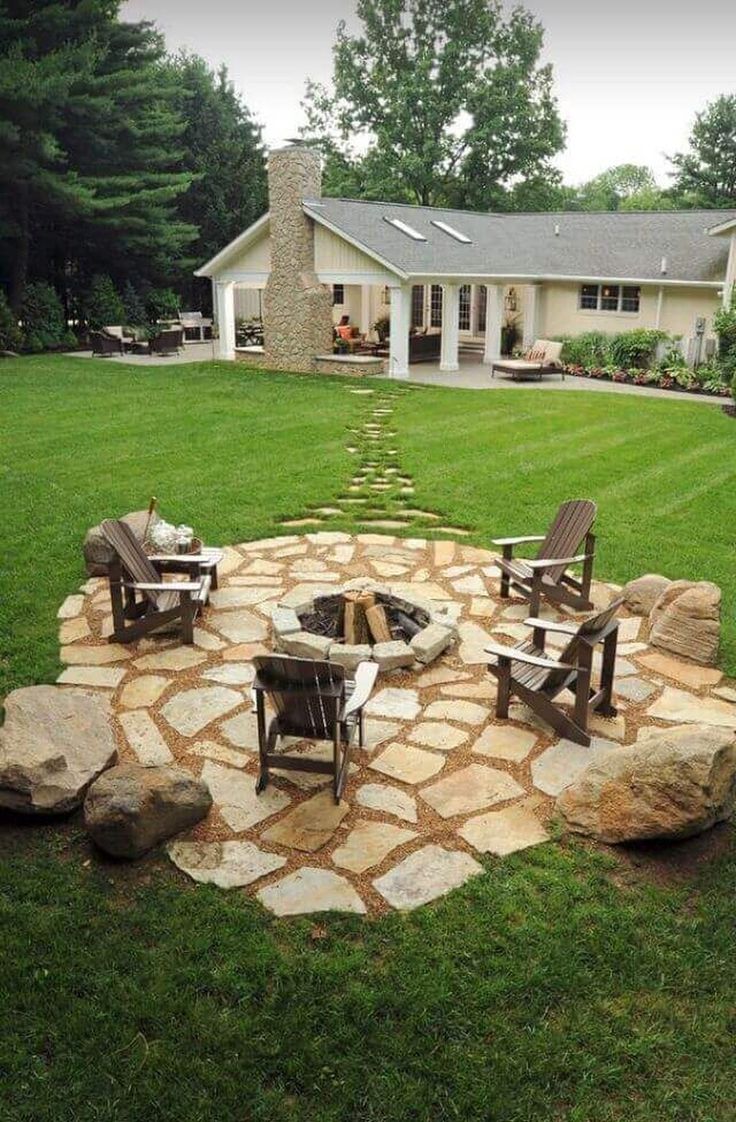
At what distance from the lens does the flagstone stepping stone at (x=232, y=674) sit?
5961 mm

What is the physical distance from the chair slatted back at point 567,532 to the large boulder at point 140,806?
12.2ft

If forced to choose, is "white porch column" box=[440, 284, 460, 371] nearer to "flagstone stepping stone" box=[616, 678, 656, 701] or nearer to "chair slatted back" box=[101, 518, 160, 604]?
"chair slatted back" box=[101, 518, 160, 604]

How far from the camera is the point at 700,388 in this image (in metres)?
19.7

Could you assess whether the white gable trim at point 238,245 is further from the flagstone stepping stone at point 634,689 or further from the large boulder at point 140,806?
the large boulder at point 140,806

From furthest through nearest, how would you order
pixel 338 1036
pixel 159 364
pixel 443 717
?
pixel 159 364
pixel 443 717
pixel 338 1036

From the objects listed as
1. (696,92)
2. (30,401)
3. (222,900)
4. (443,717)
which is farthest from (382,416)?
(696,92)

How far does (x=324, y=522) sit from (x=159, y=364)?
614 inches

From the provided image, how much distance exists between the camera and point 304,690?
4.55 meters

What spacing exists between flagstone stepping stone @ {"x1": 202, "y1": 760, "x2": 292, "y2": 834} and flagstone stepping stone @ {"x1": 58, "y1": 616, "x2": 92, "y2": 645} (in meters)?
2.10

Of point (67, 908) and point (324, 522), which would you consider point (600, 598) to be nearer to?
point (324, 522)

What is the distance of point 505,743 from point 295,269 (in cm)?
1894

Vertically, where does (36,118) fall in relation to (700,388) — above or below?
above

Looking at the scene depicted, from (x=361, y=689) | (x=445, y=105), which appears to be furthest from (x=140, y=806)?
(x=445, y=105)

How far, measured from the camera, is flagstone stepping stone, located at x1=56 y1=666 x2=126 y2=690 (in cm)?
593
